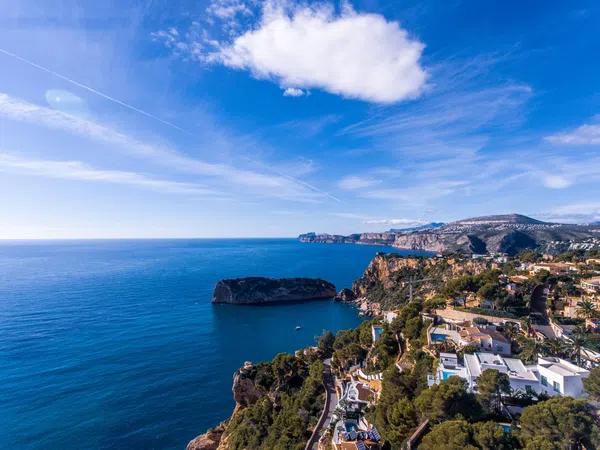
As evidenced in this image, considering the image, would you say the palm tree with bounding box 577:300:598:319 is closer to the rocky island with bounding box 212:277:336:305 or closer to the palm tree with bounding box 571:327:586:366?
the palm tree with bounding box 571:327:586:366

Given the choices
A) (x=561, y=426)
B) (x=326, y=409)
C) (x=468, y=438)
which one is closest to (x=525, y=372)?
(x=561, y=426)

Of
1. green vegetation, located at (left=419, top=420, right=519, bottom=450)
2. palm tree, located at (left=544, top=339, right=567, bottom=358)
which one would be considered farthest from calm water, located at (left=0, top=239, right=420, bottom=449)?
palm tree, located at (left=544, top=339, right=567, bottom=358)

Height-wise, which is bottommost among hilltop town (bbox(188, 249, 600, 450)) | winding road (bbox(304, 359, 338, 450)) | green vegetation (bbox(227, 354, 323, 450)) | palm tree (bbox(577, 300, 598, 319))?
green vegetation (bbox(227, 354, 323, 450))

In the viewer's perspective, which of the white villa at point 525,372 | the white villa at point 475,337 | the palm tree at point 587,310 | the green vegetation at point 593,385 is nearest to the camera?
the green vegetation at point 593,385

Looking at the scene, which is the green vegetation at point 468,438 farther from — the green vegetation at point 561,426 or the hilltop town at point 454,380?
the green vegetation at point 561,426

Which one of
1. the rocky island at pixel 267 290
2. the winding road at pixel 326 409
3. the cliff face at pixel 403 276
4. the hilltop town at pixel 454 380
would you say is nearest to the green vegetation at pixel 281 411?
the hilltop town at pixel 454 380

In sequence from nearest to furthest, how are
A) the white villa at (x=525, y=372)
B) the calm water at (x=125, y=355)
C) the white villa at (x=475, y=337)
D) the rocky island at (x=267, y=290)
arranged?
the white villa at (x=525, y=372) < the white villa at (x=475, y=337) < the calm water at (x=125, y=355) < the rocky island at (x=267, y=290)

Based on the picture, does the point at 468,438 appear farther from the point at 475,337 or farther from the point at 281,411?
the point at 281,411
